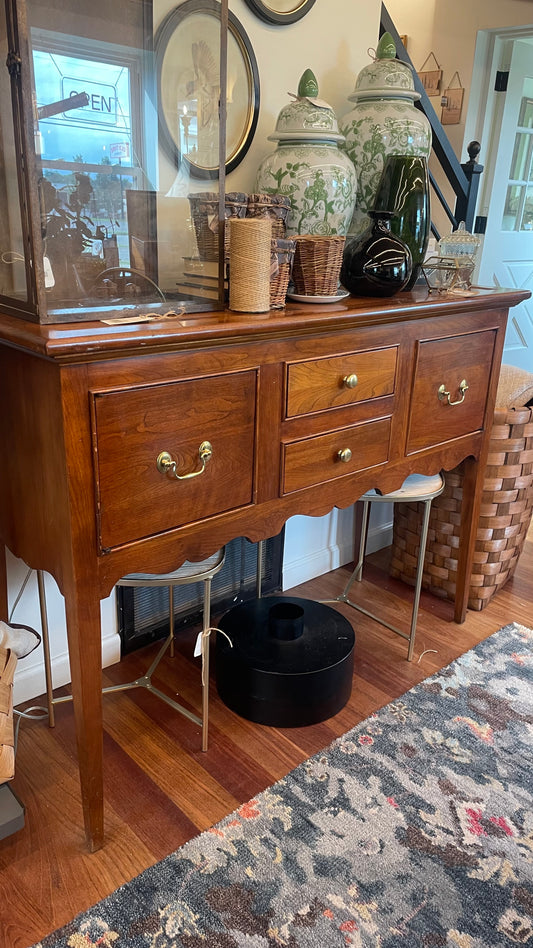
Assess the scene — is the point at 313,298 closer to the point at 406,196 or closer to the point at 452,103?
the point at 406,196

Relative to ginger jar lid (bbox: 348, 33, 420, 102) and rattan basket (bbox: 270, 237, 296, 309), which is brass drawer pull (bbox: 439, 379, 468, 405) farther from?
ginger jar lid (bbox: 348, 33, 420, 102)

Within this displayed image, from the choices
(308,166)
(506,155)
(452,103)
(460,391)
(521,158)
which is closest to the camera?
(308,166)

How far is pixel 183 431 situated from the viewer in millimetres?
1170

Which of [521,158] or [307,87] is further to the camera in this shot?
[521,158]

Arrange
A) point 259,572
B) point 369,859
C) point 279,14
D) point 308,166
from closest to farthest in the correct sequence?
point 369,859 → point 308,166 → point 279,14 → point 259,572

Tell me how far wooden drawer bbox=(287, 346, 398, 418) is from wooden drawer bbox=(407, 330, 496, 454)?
13 cm

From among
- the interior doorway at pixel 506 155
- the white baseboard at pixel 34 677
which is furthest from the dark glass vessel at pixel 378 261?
the interior doorway at pixel 506 155

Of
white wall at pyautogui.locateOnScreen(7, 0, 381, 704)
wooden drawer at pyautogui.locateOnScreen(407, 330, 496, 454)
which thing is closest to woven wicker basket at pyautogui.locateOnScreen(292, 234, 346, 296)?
wooden drawer at pyautogui.locateOnScreen(407, 330, 496, 454)

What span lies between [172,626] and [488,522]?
1037mm

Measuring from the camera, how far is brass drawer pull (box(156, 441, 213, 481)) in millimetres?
1147

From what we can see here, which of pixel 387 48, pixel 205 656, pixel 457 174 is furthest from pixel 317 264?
pixel 457 174

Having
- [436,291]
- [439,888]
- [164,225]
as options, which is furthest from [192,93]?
[439,888]

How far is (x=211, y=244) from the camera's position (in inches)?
52.2

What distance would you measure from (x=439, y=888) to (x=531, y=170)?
389 cm
